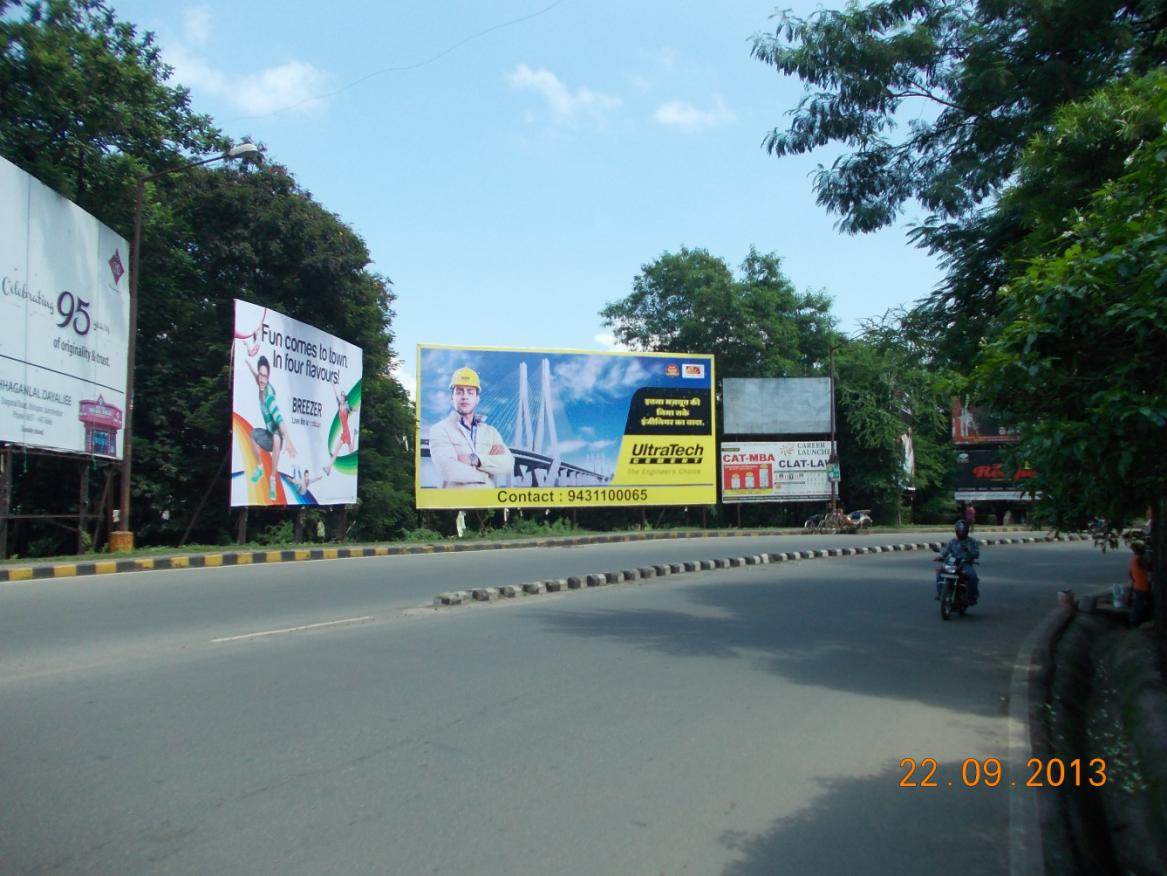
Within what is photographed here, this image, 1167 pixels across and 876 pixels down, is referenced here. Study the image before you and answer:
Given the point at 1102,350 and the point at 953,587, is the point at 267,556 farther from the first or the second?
the point at 1102,350

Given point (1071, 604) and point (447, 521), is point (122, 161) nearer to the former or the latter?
point (447, 521)

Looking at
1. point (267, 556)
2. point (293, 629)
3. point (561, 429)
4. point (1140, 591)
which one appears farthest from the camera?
point (561, 429)

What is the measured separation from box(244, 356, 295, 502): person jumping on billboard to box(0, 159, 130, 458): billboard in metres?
2.72

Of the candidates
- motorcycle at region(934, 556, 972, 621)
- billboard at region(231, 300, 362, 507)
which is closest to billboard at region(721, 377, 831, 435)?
billboard at region(231, 300, 362, 507)

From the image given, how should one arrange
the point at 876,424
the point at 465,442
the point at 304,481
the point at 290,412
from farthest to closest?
the point at 876,424
the point at 465,442
the point at 304,481
the point at 290,412

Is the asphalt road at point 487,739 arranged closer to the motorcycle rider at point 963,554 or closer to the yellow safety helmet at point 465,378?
the motorcycle rider at point 963,554

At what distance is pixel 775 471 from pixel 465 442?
528 inches

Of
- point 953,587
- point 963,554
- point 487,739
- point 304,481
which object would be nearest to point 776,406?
point 304,481

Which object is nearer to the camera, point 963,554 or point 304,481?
point 963,554

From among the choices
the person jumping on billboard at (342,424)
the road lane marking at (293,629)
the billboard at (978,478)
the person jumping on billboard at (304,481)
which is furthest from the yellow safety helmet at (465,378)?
the billboard at (978,478)

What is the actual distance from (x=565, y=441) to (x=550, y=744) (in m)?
26.7

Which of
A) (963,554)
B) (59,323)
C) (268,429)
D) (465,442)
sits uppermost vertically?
(59,323)

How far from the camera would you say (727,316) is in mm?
44188

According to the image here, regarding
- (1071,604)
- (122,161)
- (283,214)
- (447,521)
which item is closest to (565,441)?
(447,521)
